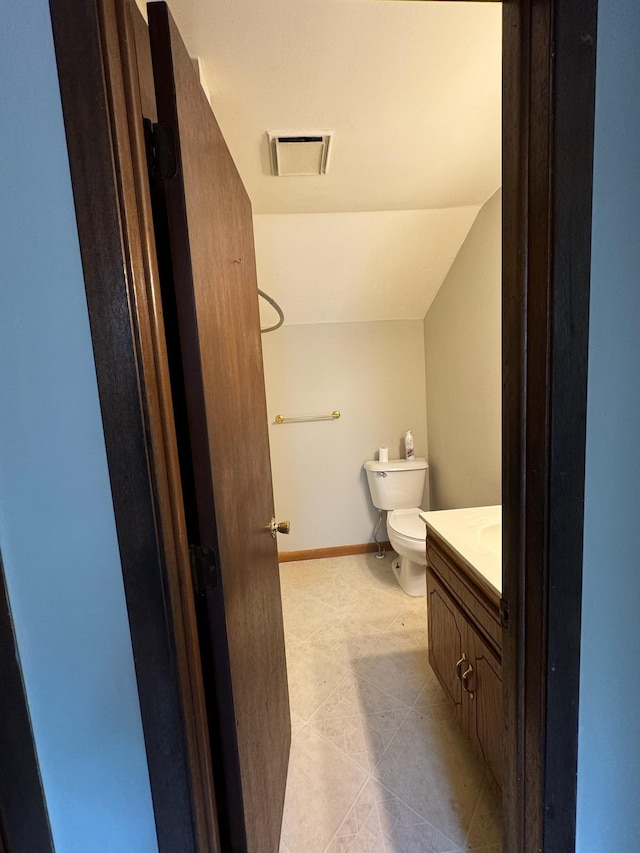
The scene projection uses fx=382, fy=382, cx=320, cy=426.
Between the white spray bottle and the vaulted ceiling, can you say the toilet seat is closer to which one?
the white spray bottle

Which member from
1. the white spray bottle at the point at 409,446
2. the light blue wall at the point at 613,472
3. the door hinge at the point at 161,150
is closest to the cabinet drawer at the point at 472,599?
the light blue wall at the point at 613,472

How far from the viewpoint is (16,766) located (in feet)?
2.06

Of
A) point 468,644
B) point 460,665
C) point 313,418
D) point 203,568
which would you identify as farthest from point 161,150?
point 313,418

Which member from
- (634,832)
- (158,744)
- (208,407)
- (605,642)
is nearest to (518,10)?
(208,407)

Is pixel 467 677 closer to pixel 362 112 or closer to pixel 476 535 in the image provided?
pixel 476 535

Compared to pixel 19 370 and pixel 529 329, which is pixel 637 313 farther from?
→ pixel 19 370

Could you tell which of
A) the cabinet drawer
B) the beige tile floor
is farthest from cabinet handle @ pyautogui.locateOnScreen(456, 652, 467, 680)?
the beige tile floor

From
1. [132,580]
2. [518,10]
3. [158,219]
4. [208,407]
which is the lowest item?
[132,580]

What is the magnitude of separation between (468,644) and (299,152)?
1875 mm

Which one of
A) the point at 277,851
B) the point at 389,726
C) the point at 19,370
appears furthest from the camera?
the point at 389,726

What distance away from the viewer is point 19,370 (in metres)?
0.56

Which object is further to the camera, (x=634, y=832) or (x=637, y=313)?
(x=634, y=832)

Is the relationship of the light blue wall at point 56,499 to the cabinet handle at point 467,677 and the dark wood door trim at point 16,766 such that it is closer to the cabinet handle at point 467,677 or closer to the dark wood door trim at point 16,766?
the dark wood door trim at point 16,766

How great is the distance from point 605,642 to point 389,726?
1.22m
